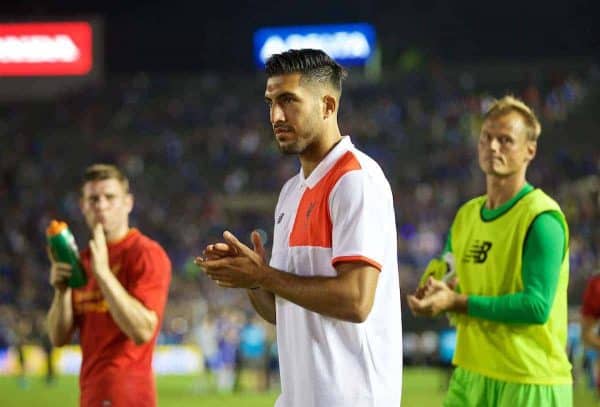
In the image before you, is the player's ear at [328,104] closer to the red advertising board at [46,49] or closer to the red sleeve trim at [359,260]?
the red sleeve trim at [359,260]

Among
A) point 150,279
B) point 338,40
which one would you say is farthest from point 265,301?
point 338,40

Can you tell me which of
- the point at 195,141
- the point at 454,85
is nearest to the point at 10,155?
the point at 195,141

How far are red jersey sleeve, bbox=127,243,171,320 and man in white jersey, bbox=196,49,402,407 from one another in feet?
5.08

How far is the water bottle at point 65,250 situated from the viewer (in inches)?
187

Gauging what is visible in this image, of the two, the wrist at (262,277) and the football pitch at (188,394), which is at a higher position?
the wrist at (262,277)

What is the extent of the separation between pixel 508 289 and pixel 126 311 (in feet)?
5.52

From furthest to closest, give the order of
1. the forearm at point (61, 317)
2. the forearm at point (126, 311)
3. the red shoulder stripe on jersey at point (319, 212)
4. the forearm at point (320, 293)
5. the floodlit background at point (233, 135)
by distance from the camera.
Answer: the floodlit background at point (233, 135) < the forearm at point (61, 317) < the forearm at point (126, 311) < the red shoulder stripe on jersey at point (319, 212) < the forearm at point (320, 293)

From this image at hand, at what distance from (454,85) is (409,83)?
1.77 m

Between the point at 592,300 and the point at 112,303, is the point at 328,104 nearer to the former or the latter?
the point at 112,303

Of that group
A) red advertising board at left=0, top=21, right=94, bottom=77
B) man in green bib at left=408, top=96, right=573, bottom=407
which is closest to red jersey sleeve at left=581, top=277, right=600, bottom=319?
man in green bib at left=408, top=96, right=573, bottom=407

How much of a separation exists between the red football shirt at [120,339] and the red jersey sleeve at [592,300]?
8.50 feet

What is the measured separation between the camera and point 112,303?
178 inches

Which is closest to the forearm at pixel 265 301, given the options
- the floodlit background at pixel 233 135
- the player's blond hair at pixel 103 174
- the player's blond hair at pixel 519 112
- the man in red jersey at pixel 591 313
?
the player's blond hair at pixel 519 112

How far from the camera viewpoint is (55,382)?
19.4 metres
